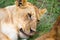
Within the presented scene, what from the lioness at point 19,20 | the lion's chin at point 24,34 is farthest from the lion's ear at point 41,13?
the lion's chin at point 24,34

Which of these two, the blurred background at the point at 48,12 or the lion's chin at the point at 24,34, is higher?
the blurred background at the point at 48,12

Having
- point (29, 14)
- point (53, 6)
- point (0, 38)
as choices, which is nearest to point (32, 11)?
point (29, 14)

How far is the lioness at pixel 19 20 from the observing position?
182 centimetres

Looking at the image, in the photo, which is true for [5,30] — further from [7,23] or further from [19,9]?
[19,9]

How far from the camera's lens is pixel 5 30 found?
5.98ft

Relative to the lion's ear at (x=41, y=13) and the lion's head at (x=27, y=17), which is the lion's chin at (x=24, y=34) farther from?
the lion's ear at (x=41, y=13)

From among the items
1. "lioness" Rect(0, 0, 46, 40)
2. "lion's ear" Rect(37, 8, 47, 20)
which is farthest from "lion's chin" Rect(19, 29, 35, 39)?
"lion's ear" Rect(37, 8, 47, 20)

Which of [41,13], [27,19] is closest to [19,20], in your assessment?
[27,19]

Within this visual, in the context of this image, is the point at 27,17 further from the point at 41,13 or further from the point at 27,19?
the point at 41,13

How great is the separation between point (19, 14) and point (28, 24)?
111 mm

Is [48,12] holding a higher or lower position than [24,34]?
higher

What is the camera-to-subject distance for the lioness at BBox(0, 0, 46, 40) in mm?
1816

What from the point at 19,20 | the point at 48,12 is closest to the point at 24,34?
the point at 19,20

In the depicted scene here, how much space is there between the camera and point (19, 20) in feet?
5.97
